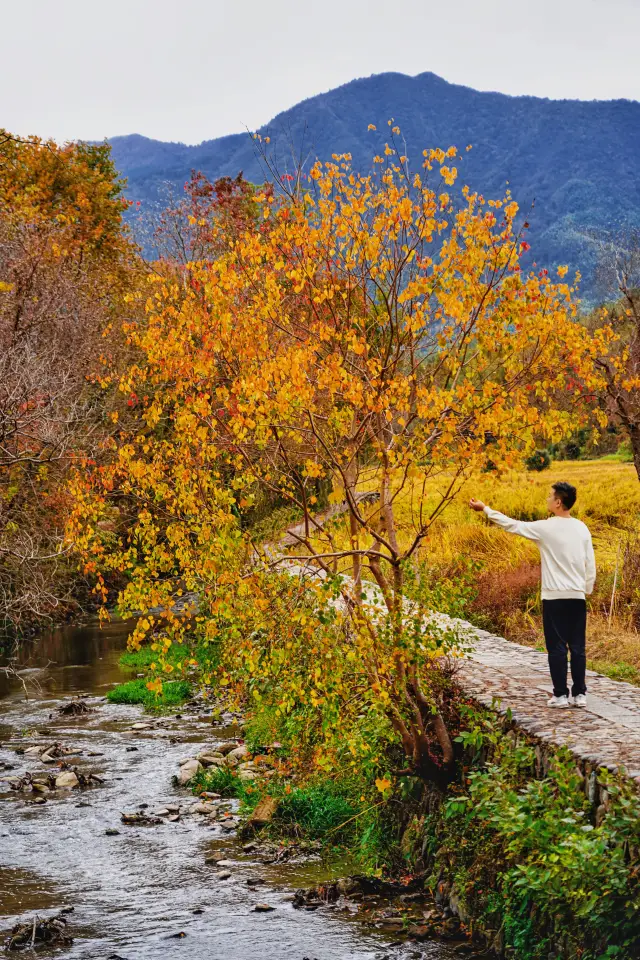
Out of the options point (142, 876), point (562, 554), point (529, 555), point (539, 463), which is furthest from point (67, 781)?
point (539, 463)

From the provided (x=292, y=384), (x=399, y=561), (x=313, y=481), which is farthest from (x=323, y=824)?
(x=313, y=481)

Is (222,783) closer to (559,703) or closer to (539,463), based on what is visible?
(559,703)

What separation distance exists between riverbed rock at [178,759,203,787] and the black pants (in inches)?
177

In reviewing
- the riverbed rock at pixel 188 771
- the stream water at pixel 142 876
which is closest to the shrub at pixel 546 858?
the stream water at pixel 142 876

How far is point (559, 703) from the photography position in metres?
7.11

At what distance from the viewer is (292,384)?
6621mm

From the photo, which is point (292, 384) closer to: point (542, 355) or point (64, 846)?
point (542, 355)

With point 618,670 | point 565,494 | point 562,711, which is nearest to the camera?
point 562,711

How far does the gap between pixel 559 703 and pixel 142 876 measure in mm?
3542

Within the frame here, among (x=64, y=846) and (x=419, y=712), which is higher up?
(x=419, y=712)

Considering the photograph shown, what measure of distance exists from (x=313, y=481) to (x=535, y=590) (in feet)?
36.1

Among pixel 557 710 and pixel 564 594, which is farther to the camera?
pixel 564 594

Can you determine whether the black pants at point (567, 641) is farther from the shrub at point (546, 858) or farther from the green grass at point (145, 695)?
the green grass at point (145, 695)

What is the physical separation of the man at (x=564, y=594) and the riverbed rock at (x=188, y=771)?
4433mm
